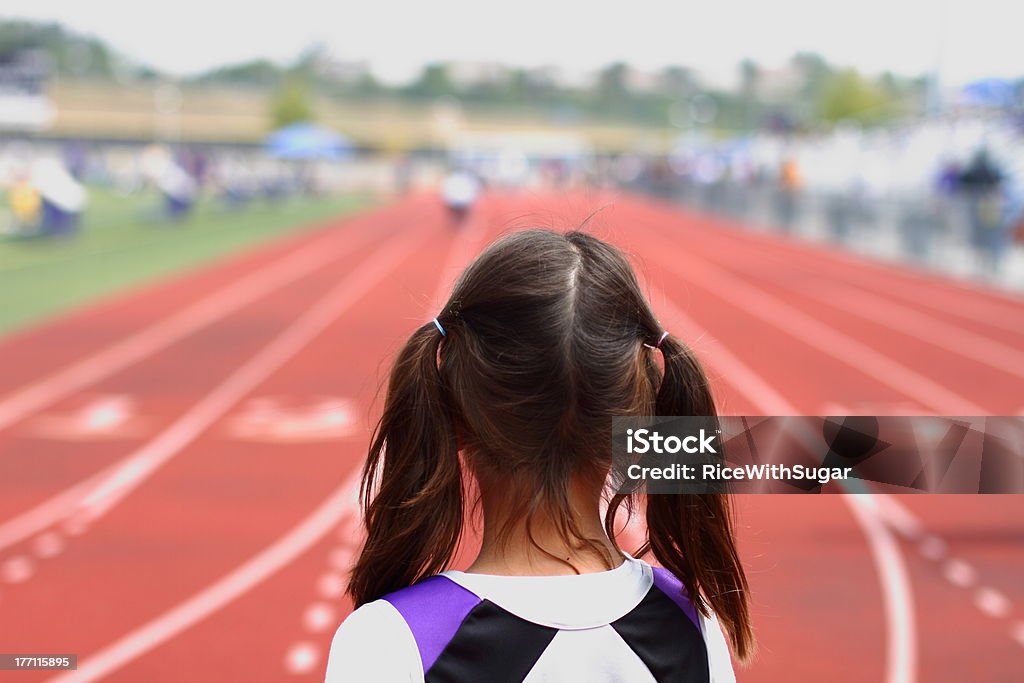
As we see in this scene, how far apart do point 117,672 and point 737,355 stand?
9.77 metres

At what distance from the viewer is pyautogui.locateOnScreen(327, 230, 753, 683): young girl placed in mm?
1363

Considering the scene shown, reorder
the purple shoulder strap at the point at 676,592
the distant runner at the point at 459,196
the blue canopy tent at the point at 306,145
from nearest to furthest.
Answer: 1. the purple shoulder strap at the point at 676,592
2. the distant runner at the point at 459,196
3. the blue canopy tent at the point at 306,145

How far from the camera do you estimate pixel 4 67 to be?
3681cm

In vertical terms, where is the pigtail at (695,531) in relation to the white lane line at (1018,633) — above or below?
above

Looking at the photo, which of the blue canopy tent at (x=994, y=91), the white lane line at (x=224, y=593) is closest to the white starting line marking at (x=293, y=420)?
the white lane line at (x=224, y=593)

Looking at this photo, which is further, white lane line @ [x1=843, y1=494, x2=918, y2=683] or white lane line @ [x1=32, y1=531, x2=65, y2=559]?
white lane line @ [x1=32, y1=531, x2=65, y2=559]

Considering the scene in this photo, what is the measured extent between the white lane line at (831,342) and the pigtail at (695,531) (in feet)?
30.0

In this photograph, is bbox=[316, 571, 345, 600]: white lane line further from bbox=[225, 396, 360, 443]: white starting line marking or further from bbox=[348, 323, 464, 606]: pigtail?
bbox=[348, 323, 464, 606]: pigtail

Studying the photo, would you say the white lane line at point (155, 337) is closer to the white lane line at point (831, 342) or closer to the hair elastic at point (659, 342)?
the white lane line at point (831, 342)

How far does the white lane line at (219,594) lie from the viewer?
4949 millimetres

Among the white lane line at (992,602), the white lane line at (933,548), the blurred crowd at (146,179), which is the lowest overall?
the blurred crowd at (146,179)

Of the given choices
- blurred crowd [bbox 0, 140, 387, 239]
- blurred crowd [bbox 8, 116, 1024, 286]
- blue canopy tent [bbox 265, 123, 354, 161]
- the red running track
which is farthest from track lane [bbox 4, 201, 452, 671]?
blue canopy tent [bbox 265, 123, 354, 161]

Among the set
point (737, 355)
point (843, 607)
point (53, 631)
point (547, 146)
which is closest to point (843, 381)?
point (737, 355)

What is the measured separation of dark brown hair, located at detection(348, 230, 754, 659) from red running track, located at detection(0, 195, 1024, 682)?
0.32 meters
